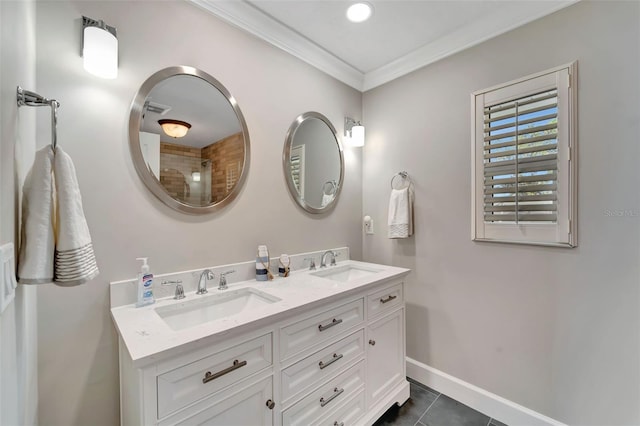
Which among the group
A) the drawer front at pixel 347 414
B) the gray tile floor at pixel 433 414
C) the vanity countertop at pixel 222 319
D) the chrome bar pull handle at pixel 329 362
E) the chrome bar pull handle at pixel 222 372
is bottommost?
the gray tile floor at pixel 433 414

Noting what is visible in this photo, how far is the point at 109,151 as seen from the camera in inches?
46.3

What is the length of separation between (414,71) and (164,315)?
2292 millimetres

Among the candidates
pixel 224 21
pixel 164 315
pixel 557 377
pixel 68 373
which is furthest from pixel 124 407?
pixel 557 377

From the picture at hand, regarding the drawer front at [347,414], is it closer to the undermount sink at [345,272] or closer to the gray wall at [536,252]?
the undermount sink at [345,272]

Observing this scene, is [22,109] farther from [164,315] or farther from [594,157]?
[594,157]

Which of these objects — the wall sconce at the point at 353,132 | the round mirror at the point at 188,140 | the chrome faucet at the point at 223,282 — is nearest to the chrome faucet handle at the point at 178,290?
the chrome faucet at the point at 223,282

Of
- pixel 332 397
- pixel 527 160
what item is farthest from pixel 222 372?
pixel 527 160

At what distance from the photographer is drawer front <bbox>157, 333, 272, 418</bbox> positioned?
0.84 m

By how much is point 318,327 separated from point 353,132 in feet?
5.22

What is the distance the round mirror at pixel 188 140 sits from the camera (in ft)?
4.17

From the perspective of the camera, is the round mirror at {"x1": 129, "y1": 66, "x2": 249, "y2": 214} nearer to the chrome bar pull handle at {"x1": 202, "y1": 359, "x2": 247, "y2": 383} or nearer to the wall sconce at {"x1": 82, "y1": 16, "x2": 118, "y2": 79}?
the wall sconce at {"x1": 82, "y1": 16, "x2": 118, "y2": 79}

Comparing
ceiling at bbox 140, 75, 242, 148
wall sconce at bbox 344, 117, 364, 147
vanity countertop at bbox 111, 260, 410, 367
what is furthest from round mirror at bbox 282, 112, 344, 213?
vanity countertop at bbox 111, 260, 410, 367

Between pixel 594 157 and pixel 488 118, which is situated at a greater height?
pixel 488 118

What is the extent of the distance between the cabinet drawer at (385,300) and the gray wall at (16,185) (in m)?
1.36
